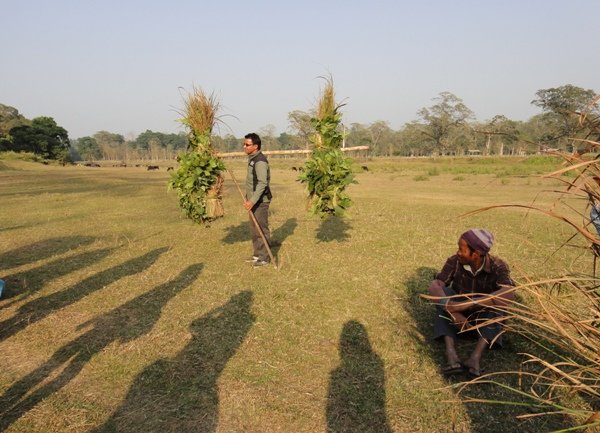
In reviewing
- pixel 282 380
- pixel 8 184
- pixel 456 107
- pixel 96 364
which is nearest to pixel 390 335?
pixel 282 380

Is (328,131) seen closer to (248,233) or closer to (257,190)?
(257,190)

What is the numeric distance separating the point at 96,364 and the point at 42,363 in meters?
0.64

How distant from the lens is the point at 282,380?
437 cm

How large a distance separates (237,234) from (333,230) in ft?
9.25

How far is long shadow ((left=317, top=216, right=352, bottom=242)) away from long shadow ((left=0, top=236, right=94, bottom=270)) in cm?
630

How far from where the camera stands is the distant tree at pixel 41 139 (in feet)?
216

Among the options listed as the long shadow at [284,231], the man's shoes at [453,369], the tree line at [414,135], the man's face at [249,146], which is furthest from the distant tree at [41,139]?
the man's shoes at [453,369]

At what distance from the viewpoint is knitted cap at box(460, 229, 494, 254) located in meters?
4.50

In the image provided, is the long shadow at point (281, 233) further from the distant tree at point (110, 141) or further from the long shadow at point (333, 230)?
the distant tree at point (110, 141)

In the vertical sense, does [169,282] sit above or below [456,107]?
below

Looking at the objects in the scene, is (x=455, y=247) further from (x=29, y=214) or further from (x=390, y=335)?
(x=29, y=214)

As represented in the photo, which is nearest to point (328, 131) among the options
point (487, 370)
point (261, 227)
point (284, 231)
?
point (261, 227)

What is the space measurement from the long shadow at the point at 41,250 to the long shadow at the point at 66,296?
7.20 ft

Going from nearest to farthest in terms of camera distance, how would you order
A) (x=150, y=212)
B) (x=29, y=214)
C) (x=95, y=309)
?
(x=95, y=309), (x=29, y=214), (x=150, y=212)
